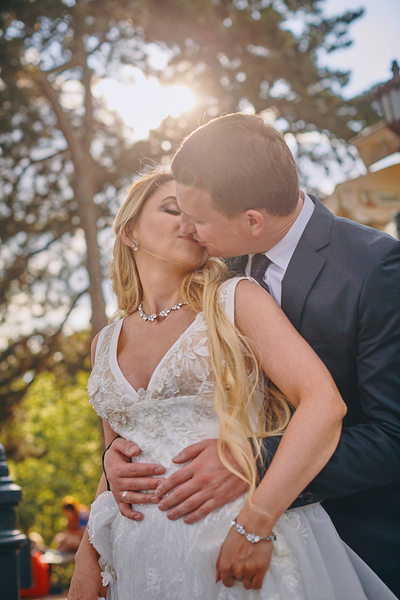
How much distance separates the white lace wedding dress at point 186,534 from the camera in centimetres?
213

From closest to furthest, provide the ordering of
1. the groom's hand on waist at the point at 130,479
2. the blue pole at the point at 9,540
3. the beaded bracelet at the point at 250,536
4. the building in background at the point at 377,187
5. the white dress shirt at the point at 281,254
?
the beaded bracelet at the point at 250,536 < the groom's hand on waist at the point at 130,479 < the white dress shirt at the point at 281,254 < the blue pole at the point at 9,540 < the building in background at the point at 377,187

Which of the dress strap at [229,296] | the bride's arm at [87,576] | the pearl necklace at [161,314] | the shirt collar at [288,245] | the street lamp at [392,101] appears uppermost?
the street lamp at [392,101]

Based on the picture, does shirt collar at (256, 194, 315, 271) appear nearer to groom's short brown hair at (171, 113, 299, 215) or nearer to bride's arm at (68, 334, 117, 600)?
groom's short brown hair at (171, 113, 299, 215)

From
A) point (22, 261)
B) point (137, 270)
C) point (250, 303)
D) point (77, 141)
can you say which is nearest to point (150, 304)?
point (137, 270)

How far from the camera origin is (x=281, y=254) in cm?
246

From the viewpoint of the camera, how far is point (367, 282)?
2217mm

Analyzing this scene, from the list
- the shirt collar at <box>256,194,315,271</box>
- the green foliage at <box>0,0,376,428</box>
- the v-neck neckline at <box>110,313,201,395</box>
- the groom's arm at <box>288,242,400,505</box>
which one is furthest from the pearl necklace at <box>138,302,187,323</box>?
the green foliage at <box>0,0,376,428</box>

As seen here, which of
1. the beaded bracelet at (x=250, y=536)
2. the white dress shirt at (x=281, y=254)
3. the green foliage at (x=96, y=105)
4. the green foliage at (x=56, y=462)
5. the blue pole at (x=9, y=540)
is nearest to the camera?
the beaded bracelet at (x=250, y=536)

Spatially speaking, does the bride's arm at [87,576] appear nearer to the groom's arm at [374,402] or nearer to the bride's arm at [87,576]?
the bride's arm at [87,576]

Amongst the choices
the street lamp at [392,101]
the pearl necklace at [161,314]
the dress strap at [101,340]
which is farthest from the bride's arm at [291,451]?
the street lamp at [392,101]

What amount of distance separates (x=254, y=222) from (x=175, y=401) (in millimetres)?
737

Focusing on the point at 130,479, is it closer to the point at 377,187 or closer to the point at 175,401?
the point at 175,401

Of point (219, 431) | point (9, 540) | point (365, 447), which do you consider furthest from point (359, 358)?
point (9, 540)

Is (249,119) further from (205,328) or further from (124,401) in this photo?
(124,401)
